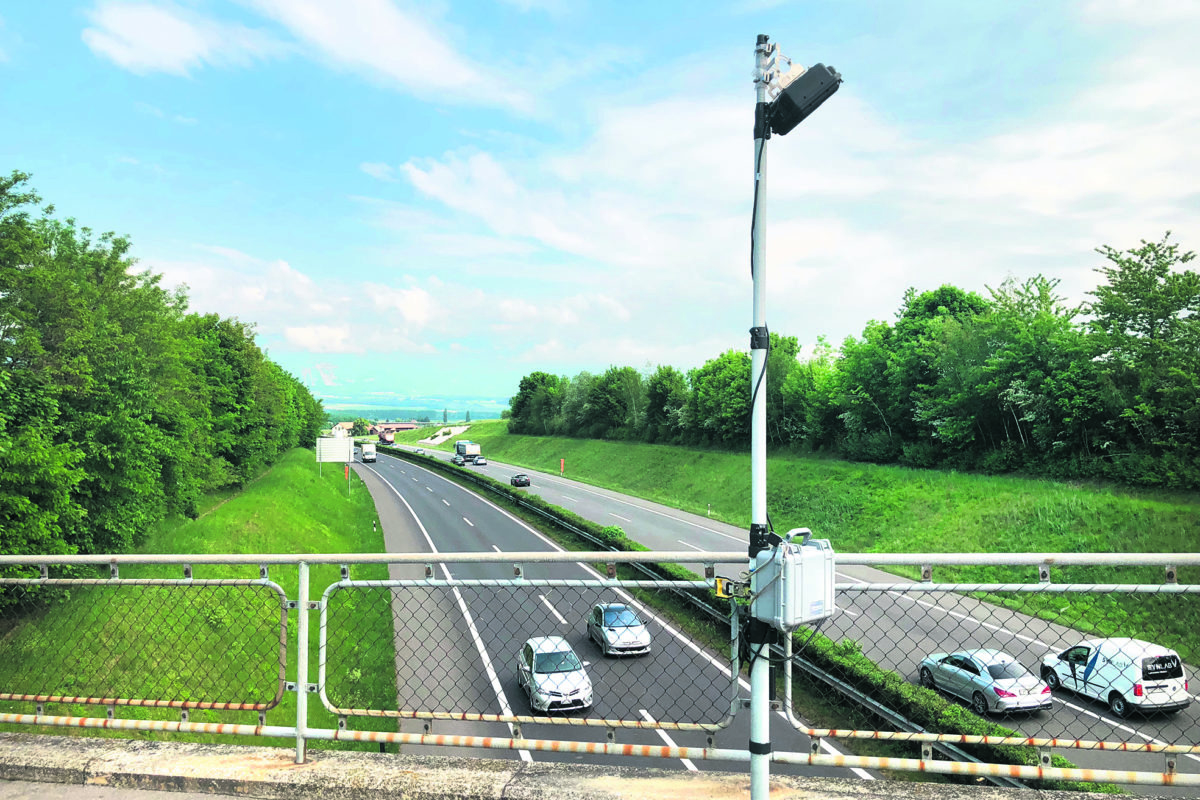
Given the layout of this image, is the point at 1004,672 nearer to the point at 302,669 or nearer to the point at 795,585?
the point at 795,585

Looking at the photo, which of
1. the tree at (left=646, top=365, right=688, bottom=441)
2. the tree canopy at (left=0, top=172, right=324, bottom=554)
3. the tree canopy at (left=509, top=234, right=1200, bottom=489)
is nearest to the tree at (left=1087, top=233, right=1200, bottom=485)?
the tree canopy at (left=509, top=234, right=1200, bottom=489)

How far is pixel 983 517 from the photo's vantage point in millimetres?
28500

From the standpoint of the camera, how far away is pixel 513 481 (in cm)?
5419

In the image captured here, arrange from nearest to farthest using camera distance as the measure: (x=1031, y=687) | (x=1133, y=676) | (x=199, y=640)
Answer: (x=1031, y=687)
(x=1133, y=676)
(x=199, y=640)

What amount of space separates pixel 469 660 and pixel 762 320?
49.4ft

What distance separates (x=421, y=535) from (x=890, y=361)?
31.1 meters

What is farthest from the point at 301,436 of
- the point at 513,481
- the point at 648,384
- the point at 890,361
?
the point at 890,361

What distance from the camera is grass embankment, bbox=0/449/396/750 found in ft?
32.3

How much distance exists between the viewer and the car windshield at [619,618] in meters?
14.3

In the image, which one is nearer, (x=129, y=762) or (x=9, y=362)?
(x=129, y=762)

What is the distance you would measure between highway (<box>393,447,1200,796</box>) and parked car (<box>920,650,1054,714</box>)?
1.28 feet

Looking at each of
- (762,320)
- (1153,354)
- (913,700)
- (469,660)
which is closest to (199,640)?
(469,660)

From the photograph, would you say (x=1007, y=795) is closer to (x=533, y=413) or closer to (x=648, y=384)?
(x=648, y=384)

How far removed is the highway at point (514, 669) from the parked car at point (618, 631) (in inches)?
16.0
